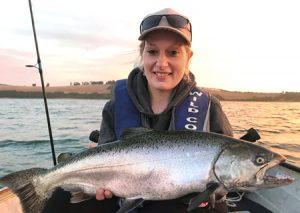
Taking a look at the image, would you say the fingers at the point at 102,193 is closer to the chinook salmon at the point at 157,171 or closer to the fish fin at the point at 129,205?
the chinook salmon at the point at 157,171

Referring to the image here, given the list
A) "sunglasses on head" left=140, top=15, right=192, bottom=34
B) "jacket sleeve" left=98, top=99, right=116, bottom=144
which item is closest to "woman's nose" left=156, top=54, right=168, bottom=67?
"sunglasses on head" left=140, top=15, right=192, bottom=34

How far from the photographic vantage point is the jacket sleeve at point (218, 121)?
12.7ft

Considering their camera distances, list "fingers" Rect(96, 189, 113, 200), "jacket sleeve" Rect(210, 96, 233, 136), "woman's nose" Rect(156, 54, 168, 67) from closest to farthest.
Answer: "fingers" Rect(96, 189, 113, 200), "woman's nose" Rect(156, 54, 168, 67), "jacket sleeve" Rect(210, 96, 233, 136)

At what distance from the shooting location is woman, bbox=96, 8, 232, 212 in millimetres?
3756

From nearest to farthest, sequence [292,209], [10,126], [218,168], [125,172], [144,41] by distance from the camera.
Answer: [218,168], [125,172], [144,41], [292,209], [10,126]

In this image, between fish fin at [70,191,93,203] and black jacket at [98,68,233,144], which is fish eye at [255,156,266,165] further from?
fish fin at [70,191,93,203]

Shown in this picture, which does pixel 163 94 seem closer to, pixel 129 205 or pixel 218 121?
pixel 218 121

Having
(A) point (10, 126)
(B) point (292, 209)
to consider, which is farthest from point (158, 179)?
(A) point (10, 126)

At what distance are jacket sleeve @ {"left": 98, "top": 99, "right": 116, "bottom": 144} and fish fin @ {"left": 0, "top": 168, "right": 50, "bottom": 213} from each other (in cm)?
95

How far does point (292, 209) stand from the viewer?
5.06 m

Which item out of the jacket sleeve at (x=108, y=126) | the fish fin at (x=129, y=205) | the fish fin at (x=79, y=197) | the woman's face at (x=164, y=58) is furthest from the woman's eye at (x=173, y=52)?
the fish fin at (x=79, y=197)

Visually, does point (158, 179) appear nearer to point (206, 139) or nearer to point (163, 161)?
point (163, 161)

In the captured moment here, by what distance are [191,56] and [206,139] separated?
1305mm

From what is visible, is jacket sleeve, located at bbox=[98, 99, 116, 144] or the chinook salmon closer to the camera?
the chinook salmon
